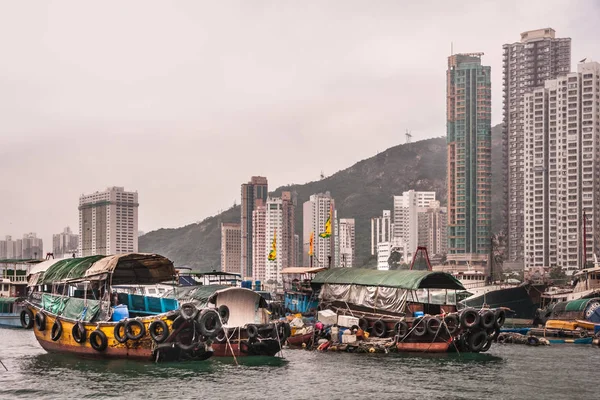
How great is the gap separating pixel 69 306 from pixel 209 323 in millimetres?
7242

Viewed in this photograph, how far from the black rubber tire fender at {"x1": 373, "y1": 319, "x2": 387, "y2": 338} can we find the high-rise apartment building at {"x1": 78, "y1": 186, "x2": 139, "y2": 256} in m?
145

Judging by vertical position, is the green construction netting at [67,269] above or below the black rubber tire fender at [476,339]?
above

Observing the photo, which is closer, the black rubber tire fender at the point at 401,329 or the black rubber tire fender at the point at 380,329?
the black rubber tire fender at the point at 401,329

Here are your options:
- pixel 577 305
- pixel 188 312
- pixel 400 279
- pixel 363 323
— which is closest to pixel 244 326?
pixel 188 312

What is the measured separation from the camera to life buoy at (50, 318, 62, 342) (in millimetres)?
35897

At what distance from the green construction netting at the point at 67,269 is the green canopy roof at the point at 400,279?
1459 cm

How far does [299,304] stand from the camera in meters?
57.0

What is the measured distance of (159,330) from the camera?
32500mm

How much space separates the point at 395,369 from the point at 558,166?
96338mm

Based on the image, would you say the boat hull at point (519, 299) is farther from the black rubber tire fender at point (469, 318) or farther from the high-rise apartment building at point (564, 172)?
the high-rise apartment building at point (564, 172)

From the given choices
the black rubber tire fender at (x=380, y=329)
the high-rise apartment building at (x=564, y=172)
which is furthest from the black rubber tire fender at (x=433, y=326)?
the high-rise apartment building at (x=564, y=172)

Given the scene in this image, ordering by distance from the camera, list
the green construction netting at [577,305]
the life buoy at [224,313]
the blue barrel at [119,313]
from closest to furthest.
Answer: the blue barrel at [119,313] < the life buoy at [224,313] < the green construction netting at [577,305]

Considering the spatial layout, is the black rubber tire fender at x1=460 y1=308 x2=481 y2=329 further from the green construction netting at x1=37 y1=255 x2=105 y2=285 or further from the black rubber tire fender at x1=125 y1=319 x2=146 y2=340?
the green construction netting at x1=37 y1=255 x2=105 y2=285

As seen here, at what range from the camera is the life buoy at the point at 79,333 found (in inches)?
1359
